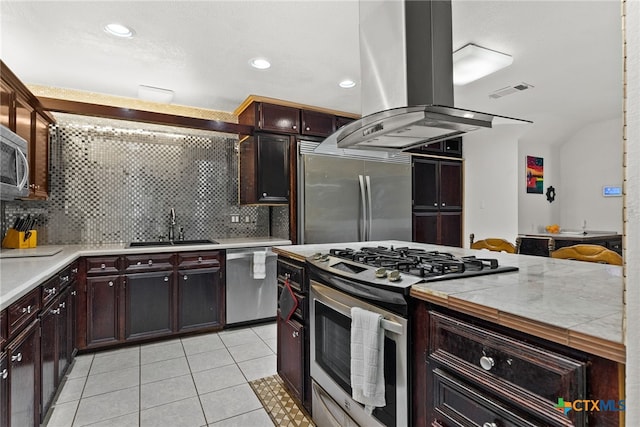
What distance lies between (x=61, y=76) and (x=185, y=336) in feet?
9.11

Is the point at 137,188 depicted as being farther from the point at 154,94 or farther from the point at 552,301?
the point at 552,301

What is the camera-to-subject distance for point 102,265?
3.00 meters

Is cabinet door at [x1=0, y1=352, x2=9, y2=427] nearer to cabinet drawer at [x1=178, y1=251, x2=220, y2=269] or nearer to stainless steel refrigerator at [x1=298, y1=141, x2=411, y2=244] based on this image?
cabinet drawer at [x1=178, y1=251, x2=220, y2=269]

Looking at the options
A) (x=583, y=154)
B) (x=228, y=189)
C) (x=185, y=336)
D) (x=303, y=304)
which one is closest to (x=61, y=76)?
(x=228, y=189)

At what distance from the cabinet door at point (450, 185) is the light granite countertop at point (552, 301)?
11.8 feet

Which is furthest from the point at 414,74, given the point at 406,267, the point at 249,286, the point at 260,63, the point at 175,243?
the point at 175,243

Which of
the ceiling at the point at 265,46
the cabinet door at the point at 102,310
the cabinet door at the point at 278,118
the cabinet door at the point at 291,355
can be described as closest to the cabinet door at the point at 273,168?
the cabinet door at the point at 278,118

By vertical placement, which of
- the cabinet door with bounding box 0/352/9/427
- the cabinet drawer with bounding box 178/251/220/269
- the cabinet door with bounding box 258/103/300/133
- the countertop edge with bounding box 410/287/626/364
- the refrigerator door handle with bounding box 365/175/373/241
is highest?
the cabinet door with bounding box 258/103/300/133

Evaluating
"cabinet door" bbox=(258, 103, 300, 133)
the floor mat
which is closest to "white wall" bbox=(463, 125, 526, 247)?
"cabinet door" bbox=(258, 103, 300, 133)

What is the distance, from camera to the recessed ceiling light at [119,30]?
A: 235cm

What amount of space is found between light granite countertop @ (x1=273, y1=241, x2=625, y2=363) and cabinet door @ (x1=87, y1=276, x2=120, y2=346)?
2877 millimetres

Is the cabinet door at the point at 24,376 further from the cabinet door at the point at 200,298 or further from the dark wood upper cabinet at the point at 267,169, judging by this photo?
the dark wood upper cabinet at the point at 267,169

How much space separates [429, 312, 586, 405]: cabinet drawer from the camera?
0.81 meters

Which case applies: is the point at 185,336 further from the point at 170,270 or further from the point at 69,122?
the point at 69,122
